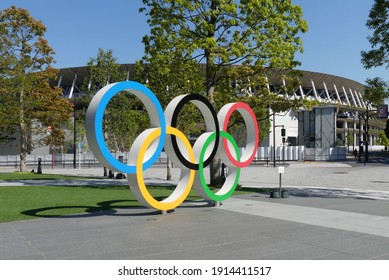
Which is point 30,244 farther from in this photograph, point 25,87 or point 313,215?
point 25,87

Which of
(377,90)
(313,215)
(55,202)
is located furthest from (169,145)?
(377,90)

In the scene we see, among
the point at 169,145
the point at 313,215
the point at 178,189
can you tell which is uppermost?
the point at 169,145

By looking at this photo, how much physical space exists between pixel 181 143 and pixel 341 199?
7.29 meters

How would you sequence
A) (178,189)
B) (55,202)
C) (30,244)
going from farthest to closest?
(55,202) → (178,189) → (30,244)

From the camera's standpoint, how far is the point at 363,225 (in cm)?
984

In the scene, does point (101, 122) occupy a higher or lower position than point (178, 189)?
higher

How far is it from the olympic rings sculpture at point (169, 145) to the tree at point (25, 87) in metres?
17.5

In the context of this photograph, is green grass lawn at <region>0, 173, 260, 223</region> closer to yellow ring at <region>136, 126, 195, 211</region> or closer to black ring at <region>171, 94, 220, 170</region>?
yellow ring at <region>136, 126, 195, 211</region>

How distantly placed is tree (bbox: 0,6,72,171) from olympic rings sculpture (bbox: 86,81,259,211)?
17495mm

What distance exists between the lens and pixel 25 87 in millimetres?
27859

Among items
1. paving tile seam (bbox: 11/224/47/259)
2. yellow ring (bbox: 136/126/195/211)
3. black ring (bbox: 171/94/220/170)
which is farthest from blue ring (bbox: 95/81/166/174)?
paving tile seam (bbox: 11/224/47/259)

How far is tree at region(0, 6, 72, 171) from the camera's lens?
2638 centimetres

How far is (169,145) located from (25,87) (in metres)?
20.1
